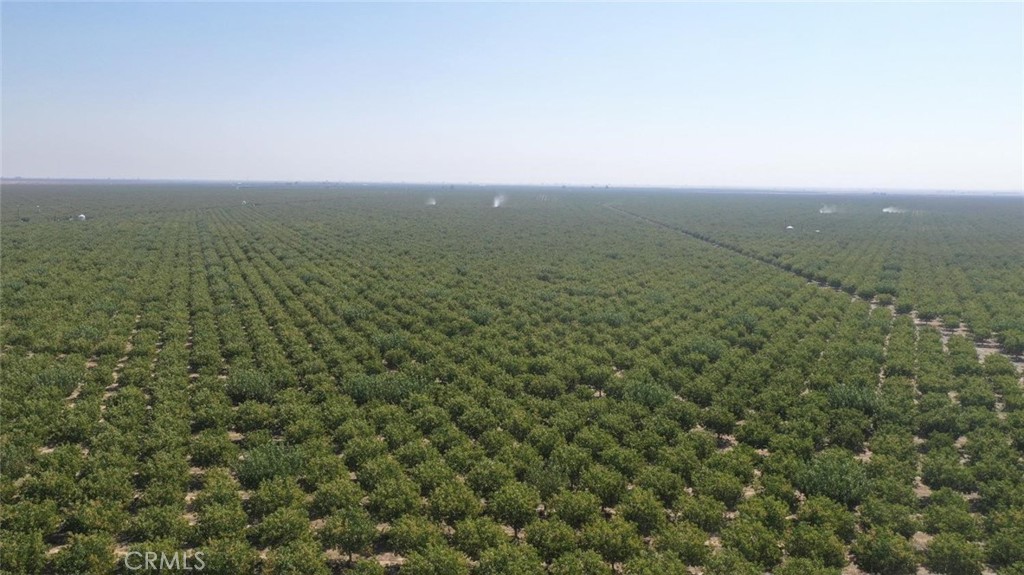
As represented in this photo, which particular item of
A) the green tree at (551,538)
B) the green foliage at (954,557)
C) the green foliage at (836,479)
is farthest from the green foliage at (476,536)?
the green foliage at (954,557)

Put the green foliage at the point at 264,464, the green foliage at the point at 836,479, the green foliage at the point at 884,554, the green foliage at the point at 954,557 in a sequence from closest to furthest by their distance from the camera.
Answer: the green foliage at the point at 954,557
the green foliage at the point at 884,554
the green foliage at the point at 836,479
the green foliage at the point at 264,464

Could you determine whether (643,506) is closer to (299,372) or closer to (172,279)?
(299,372)

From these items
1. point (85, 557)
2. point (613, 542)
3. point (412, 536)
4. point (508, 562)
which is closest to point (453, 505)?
point (412, 536)

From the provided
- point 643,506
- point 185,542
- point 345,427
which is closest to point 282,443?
point 345,427

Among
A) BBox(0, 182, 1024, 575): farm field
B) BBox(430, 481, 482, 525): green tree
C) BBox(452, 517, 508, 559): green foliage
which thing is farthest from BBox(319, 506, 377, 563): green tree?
BBox(452, 517, 508, 559): green foliage

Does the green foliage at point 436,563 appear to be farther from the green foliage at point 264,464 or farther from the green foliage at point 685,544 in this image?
the green foliage at point 264,464

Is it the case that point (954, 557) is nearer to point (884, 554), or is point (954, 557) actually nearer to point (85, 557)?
point (884, 554)

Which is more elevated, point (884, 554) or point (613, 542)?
point (613, 542)

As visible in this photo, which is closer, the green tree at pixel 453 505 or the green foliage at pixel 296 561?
the green foliage at pixel 296 561
